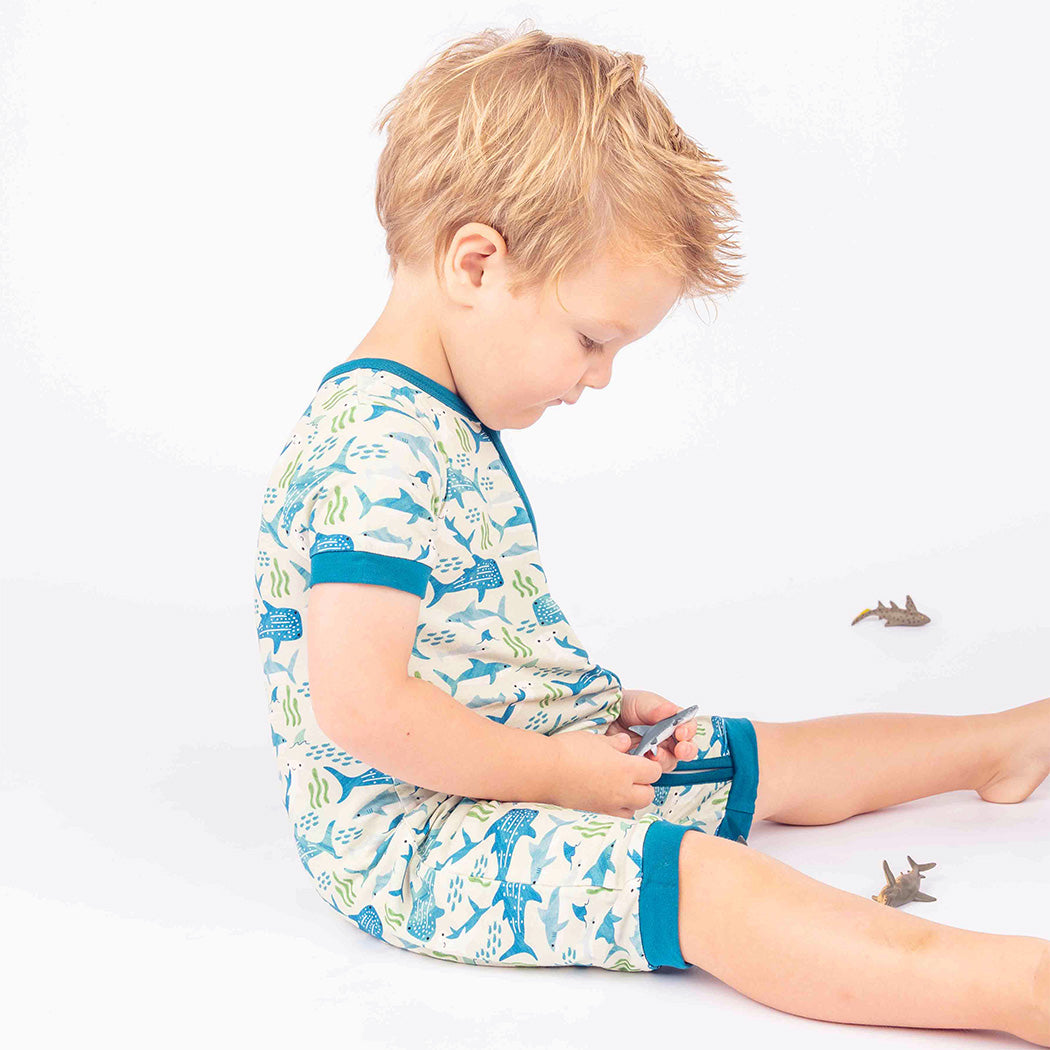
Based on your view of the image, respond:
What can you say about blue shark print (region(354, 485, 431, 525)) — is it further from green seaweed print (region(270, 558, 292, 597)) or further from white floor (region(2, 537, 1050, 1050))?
white floor (region(2, 537, 1050, 1050))

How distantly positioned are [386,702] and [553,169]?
1.63 feet

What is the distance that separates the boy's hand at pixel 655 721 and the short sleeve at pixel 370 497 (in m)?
0.35

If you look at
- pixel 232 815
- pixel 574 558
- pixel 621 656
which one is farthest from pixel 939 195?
pixel 232 815

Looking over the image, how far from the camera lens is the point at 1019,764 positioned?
183 centimetres

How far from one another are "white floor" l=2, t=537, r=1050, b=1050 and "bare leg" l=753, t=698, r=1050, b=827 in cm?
3

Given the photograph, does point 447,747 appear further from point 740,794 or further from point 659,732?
point 740,794

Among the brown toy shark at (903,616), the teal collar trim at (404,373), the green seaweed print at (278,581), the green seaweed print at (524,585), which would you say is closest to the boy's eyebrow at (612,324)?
the teal collar trim at (404,373)

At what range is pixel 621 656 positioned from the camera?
231 cm

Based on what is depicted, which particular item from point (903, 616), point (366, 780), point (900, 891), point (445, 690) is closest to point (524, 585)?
point (445, 690)

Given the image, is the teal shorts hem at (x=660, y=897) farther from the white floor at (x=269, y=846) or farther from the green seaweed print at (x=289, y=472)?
the green seaweed print at (x=289, y=472)

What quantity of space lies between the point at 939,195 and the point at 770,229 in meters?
0.33

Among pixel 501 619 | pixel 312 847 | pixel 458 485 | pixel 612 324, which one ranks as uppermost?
pixel 612 324

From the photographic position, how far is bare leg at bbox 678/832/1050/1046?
4.32ft

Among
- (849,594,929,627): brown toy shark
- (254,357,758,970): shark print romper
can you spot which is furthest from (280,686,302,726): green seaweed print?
(849,594,929,627): brown toy shark
